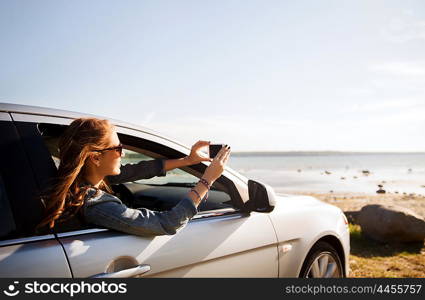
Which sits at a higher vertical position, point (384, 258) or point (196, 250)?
point (196, 250)

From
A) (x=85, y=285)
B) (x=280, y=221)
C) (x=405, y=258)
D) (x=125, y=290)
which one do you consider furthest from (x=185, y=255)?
(x=405, y=258)

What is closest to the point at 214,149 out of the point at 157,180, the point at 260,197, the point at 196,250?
the point at 260,197

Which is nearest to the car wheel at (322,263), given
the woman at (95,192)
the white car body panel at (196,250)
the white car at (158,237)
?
the white car at (158,237)

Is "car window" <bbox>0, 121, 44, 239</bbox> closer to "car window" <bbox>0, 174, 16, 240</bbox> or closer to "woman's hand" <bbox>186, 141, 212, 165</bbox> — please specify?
"car window" <bbox>0, 174, 16, 240</bbox>

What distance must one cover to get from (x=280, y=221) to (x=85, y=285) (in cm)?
154

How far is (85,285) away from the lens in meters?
1.62

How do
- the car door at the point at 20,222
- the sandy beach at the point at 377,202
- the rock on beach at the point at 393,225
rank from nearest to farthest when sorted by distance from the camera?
the car door at the point at 20,222 < the rock on beach at the point at 393,225 < the sandy beach at the point at 377,202

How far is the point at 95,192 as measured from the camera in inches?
73.3

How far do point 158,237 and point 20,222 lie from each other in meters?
0.67

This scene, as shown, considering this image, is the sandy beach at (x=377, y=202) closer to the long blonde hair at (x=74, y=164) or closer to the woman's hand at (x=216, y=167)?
the woman's hand at (x=216, y=167)

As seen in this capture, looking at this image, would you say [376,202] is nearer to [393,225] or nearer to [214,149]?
[393,225]

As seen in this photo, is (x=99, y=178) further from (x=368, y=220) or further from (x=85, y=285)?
(x=368, y=220)

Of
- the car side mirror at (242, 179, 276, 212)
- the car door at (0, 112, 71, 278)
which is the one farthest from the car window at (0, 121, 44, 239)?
the car side mirror at (242, 179, 276, 212)

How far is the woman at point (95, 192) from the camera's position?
1.74m
